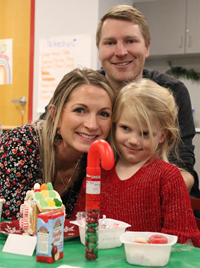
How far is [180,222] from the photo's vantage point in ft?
3.08

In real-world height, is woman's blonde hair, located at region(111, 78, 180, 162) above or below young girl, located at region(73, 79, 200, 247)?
above

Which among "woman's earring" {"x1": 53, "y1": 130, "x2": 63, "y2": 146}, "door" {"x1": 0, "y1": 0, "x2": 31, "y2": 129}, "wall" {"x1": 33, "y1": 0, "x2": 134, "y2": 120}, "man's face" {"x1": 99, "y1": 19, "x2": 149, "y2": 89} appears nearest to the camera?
"woman's earring" {"x1": 53, "y1": 130, "x2": 63, "y2": 146}

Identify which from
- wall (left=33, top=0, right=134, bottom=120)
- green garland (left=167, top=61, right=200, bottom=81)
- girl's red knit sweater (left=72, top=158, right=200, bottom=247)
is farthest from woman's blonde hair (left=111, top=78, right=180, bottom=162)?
green garland (left=167, top=61, right=200, bottom=81)

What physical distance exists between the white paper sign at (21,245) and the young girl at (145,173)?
1.23 feet

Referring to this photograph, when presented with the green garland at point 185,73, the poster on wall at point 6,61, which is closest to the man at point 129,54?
the poster on wall at point 6,61

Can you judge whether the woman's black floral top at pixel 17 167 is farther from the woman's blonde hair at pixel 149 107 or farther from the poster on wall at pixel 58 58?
the poster on wall at pixel 58 58

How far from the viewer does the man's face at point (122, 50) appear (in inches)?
70.9

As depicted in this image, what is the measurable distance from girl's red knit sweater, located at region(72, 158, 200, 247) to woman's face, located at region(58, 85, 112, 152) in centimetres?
16

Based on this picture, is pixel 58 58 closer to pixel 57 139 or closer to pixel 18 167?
pixel 57 139

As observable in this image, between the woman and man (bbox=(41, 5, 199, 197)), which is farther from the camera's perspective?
man (bbox=(41, 5, 199, 197))

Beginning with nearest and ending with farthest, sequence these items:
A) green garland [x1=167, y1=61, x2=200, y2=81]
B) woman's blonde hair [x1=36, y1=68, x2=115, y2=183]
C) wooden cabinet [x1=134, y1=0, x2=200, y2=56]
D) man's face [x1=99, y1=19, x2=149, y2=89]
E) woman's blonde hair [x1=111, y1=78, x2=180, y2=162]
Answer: woman's blonde hair [x1=111, y1=78, x2=180, y2=162]
woman's blonde hair [x1=36, y1=68, x2=115, y2=183]
man's face [x1=99, y1=19, x2=149, y2=89]
wooden cabinet [x1=134, y1=0, x2=200, y2=56]
green garland [x1=167, y1=61, x2=200, y2=81]

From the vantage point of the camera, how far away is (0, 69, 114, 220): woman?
1214 millimetres

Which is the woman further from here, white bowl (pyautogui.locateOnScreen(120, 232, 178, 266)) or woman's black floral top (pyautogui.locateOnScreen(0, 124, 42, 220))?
white bowl (pyautogui.locateOnScreen(120, 232, 178, 266))

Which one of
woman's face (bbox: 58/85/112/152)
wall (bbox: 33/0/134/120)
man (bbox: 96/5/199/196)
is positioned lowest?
woman's face (bbox: 58/85/112/152)
